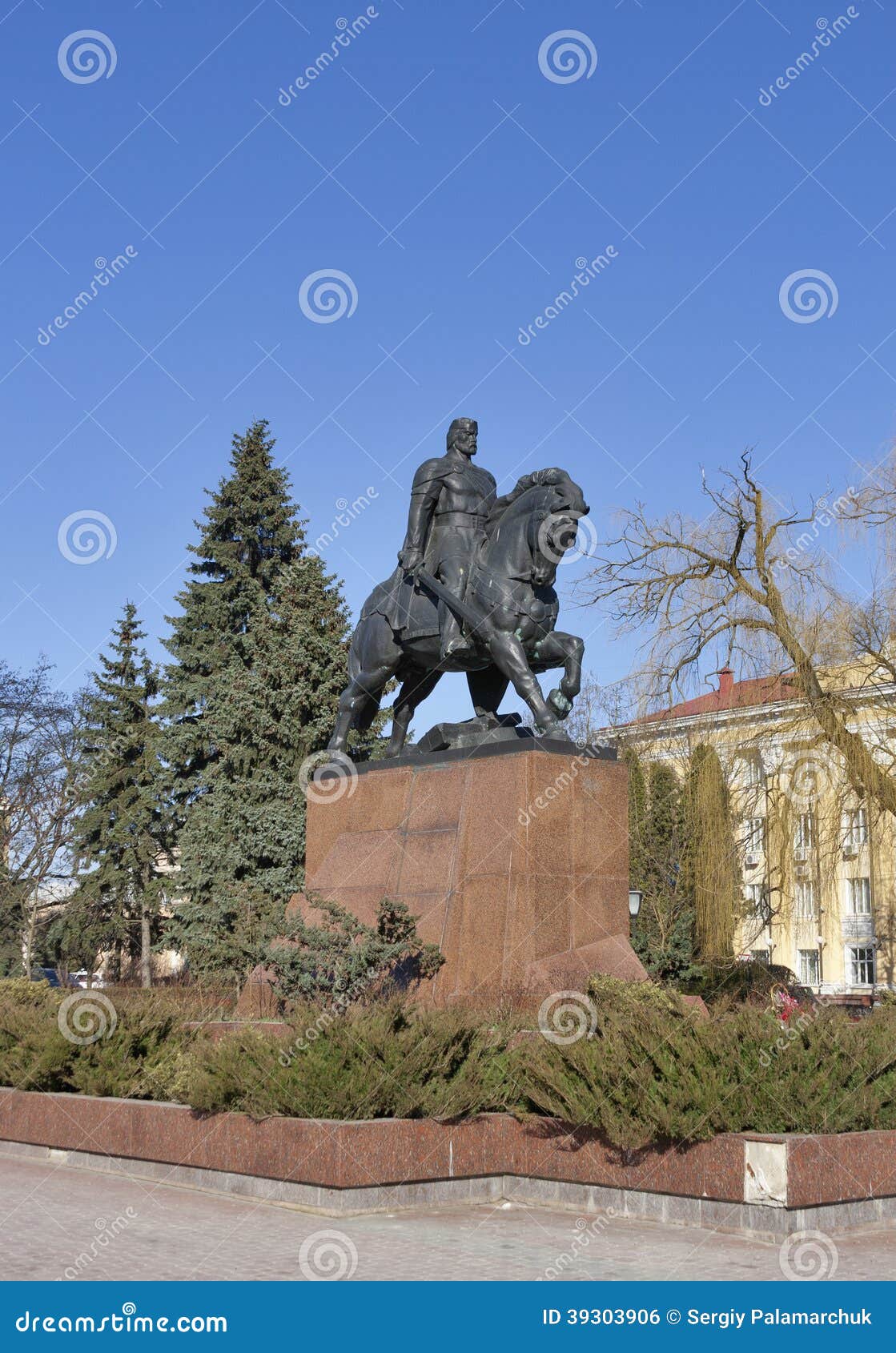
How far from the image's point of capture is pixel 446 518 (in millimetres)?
14000

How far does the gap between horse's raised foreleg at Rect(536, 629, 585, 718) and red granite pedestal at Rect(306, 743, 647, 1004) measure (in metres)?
0.63

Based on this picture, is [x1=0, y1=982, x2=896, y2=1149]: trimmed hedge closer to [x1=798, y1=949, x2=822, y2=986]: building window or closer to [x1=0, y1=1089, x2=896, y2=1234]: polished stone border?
[x1=0, y1=1089, x2=896, y2=1234]: polished stone border

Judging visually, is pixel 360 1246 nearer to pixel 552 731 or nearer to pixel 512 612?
pixel 552 731

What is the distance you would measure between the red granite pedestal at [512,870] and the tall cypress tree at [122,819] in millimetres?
24735

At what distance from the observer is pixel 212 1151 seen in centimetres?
919

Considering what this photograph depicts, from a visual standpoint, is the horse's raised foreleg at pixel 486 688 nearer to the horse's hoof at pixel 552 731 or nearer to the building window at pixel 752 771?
the horse's hoof at pixel 552 731

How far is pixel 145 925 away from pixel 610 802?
2783cm

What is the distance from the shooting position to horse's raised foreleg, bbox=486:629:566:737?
12.8 meters

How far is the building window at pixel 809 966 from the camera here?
165 feet

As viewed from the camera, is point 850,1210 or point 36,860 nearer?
point 850,1210

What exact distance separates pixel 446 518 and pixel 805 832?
10.9 metres

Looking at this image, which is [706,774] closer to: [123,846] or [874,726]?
[874,726]

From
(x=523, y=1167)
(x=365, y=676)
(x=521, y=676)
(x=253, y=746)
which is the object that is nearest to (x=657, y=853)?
(x=253, y=746)

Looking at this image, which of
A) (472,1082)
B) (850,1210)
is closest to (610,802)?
(472,1082)
